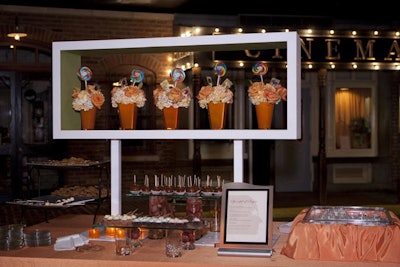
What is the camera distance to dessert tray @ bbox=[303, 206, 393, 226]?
3020 mm

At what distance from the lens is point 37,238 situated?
131 inches

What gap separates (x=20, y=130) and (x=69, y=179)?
1143 millimetres

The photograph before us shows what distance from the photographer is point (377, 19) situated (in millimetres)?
11617

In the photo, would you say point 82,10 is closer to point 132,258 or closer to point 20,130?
point 20,130

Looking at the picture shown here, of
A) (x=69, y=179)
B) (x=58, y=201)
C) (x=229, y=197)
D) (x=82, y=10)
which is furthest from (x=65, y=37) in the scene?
(x=229, y=197)

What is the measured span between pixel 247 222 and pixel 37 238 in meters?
1.20

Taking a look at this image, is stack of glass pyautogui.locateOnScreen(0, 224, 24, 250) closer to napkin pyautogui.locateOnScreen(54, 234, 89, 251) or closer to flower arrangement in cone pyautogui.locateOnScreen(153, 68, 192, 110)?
napkin pyautogui.locateOnScreen(54, 234, 89, 251)

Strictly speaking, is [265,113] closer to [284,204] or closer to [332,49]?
[332,49]

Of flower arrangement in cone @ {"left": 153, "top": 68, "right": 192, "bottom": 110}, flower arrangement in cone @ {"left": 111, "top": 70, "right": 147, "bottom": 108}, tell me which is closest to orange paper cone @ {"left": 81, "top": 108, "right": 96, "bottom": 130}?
flower arrangement in cone @ {"left": 111, "top": 70, "right": 147, "bottom": 108}

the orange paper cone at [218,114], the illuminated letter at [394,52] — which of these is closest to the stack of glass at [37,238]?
the orange paper cone at [218,114]

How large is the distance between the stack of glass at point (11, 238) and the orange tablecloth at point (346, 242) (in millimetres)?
1478

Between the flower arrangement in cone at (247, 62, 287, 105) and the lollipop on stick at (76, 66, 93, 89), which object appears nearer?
the flower arrangement in cone at (247, 62, 287, 105)

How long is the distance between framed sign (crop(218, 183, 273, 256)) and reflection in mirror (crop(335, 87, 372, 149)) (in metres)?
9.21

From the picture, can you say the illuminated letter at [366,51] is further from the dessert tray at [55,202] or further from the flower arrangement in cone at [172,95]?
the dessert tray at [55,202]
